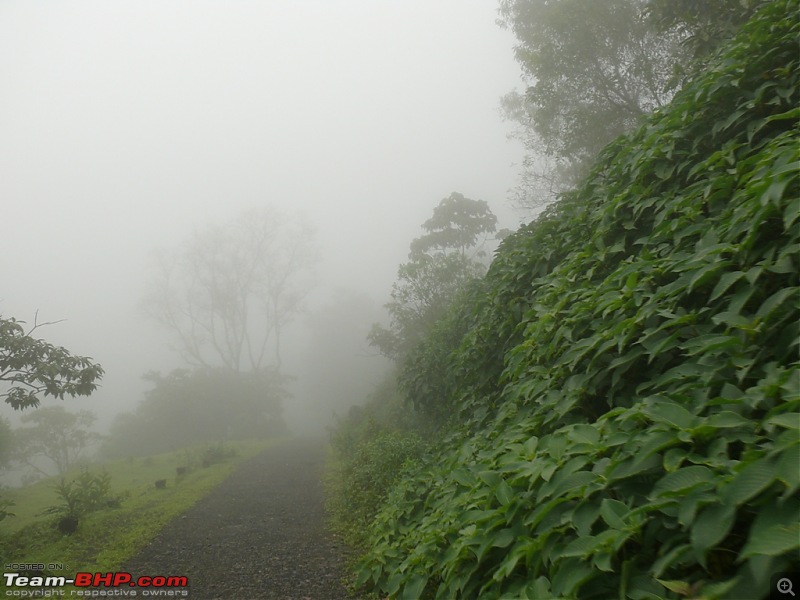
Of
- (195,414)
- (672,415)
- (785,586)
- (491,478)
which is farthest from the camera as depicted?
→ (195,414)

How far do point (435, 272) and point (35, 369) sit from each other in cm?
1040

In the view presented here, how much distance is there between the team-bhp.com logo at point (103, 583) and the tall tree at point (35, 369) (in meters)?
3.01

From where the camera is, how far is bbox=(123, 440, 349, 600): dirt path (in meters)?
3.95

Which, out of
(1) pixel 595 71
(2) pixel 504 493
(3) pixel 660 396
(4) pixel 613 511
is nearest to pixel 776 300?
(3) pixel 660 396

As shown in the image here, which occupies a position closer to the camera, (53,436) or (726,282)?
(726,282)

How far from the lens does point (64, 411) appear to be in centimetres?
1816

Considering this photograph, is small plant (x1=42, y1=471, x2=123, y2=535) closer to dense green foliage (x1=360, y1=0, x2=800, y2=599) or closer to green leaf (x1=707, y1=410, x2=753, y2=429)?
dense green foliage (x1=360, y1=0, x2=800, y2=599)

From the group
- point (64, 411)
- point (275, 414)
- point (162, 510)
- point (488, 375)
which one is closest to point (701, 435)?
point (488, 375)

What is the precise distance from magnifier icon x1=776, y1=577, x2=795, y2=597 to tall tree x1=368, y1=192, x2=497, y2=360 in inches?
448

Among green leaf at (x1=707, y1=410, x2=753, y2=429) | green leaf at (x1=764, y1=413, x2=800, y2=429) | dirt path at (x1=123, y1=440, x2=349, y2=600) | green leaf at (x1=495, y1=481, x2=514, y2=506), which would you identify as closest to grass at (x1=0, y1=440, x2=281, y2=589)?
dirt path at (x1=123, y1=440, x2=349, y2=600)

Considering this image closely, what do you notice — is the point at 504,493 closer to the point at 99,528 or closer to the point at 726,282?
the point at 726,282

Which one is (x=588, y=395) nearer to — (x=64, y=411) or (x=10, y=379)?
(x=10, y=379)

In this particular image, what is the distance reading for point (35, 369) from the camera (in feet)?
21.2

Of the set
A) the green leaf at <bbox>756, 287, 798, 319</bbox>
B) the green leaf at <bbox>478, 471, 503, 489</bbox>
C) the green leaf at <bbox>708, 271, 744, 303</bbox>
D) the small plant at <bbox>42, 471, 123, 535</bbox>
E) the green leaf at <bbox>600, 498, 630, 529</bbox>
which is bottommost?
the green leaf at <bbox>600, 498, 630, 529</bbox>
